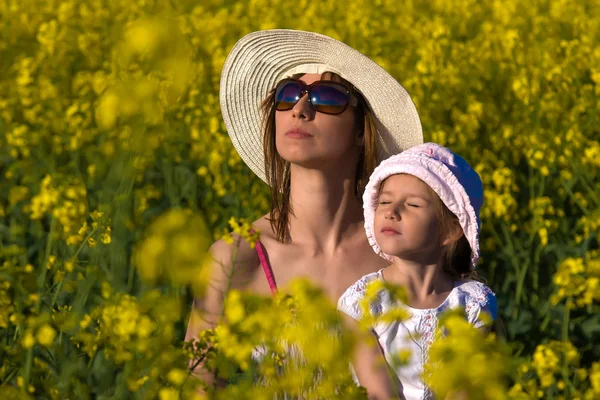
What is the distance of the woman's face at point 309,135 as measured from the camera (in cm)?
238

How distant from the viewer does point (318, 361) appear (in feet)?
4.42

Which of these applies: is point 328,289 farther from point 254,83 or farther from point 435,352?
point 435,352

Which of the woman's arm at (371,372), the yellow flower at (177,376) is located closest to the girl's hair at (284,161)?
the woman's arm at (371,372)

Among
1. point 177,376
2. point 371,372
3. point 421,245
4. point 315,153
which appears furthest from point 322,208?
point 177,376

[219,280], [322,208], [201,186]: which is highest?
[322,208]

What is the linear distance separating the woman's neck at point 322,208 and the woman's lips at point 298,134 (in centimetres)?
13

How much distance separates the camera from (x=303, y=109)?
2395 millimetres

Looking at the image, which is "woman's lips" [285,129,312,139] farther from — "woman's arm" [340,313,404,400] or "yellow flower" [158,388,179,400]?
"yellow flower" [158,388,179,400]

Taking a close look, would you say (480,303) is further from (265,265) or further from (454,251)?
(265,265)

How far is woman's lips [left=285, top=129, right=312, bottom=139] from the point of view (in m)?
2.38

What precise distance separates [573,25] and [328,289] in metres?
4.13

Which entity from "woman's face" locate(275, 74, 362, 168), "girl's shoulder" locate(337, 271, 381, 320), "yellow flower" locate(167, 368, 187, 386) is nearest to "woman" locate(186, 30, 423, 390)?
"woman's face" locate(275, 74, 362, 168)

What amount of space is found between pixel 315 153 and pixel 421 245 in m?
0.35

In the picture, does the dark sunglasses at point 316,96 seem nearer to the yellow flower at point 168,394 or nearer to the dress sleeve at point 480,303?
the dress sleeve at point 480,303
